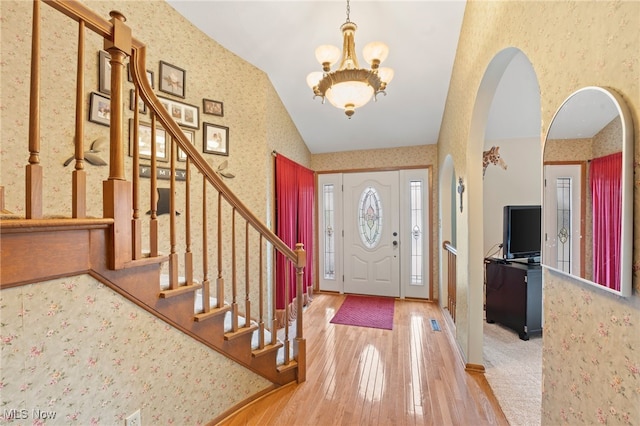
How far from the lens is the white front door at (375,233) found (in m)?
4.41

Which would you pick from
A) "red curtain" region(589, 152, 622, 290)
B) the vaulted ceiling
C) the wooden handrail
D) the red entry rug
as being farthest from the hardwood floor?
the vaulted ceiling

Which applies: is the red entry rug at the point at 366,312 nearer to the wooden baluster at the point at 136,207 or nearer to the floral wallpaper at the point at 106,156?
the floral wallpaper at the point at 106,156

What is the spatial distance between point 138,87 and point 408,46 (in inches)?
100

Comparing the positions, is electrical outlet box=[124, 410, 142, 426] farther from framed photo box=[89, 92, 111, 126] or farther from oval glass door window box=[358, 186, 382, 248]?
oval glass door window box=[358, 186, 382, 248]

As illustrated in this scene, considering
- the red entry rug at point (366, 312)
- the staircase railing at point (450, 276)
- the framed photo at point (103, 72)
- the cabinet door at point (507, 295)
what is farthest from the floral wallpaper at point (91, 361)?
the cabinet door at point (507, 295)

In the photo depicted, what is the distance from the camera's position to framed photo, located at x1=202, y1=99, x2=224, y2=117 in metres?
2.69

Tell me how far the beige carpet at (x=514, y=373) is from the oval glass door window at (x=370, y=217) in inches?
78.8

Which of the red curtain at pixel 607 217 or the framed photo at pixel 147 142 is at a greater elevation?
the framed photo at pixel 147 142

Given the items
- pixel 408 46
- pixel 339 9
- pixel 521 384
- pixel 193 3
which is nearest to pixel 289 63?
pixel 339 9

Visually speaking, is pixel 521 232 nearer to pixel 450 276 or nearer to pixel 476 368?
pixel 450 276

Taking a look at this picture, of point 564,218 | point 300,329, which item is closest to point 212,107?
point 300,329

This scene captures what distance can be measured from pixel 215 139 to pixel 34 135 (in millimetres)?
1898

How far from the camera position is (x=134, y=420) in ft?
4.33

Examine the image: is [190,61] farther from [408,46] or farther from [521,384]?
[521,384]
